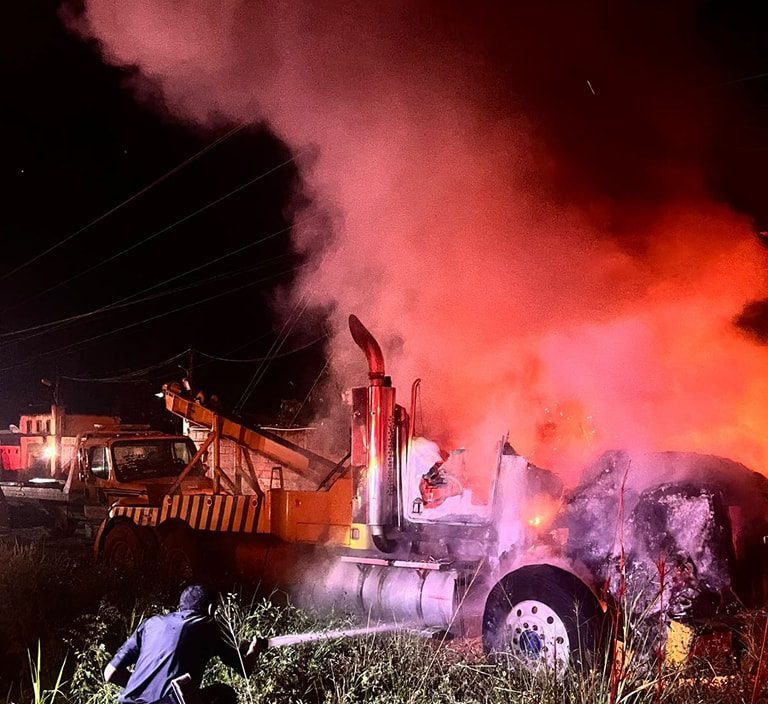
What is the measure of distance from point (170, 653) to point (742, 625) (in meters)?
4.25

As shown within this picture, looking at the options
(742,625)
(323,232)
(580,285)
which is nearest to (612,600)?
(742,625)

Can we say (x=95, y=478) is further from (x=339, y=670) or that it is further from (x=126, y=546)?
(x=339, y=670)

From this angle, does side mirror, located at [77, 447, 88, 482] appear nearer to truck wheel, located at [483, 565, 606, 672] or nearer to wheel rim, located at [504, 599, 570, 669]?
truck wheel, located at [483, 565, 606, 672]

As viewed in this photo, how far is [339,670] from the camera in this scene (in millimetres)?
5637

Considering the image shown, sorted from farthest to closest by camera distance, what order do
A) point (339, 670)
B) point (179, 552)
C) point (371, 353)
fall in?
point (179, 552) → point (371, 353) → point (339, 670)

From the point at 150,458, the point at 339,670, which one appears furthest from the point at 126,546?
the point at 339,670

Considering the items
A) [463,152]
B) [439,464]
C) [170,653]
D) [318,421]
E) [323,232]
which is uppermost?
[463,152]

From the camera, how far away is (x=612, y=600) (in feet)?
19.0

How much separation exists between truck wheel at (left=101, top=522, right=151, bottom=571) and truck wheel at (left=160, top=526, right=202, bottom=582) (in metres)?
0.35

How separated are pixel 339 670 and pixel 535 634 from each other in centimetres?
167

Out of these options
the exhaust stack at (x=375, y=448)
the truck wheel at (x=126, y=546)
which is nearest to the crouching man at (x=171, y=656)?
the exhaust stack at (x=375, y=448)

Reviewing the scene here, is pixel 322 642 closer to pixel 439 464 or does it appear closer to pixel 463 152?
pixel 439 464

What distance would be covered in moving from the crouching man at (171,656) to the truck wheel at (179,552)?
5.88 meters

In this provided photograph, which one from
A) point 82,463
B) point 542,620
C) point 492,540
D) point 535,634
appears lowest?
point 535,634
